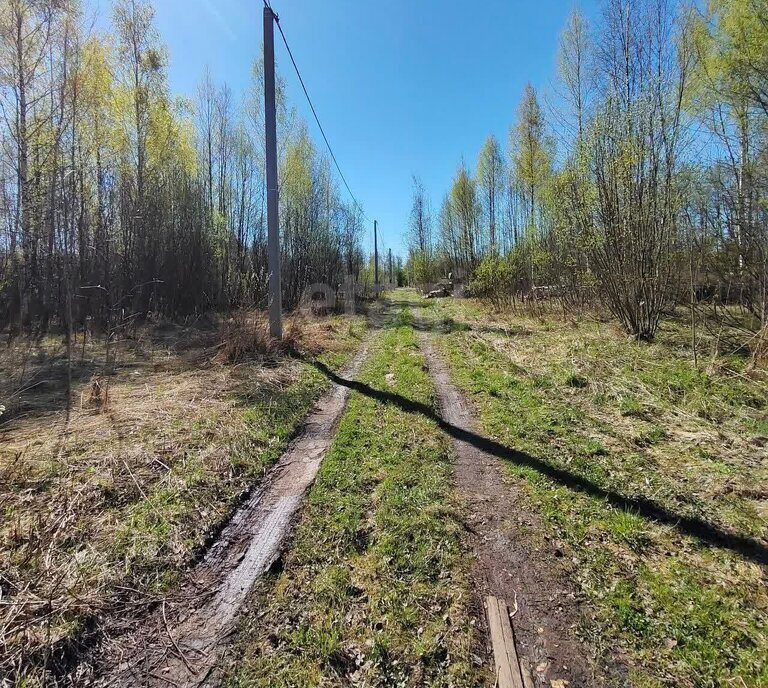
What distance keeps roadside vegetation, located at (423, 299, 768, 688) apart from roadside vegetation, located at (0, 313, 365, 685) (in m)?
2.58

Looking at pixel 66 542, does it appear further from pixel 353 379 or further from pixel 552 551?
pixel 353 379

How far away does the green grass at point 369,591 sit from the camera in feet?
6.05

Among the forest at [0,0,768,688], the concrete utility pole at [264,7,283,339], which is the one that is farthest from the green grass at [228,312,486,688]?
the concrete utility pole at [264,7,283,339]

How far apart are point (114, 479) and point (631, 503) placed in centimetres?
425

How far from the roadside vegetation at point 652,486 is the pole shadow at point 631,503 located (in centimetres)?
3

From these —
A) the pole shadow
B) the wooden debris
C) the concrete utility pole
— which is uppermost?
the concrete utility pole

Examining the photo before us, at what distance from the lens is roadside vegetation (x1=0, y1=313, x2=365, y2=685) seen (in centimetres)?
212

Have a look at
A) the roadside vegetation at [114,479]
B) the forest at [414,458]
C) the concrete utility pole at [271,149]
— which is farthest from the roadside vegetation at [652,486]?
the concrete utility pole at [271,149]

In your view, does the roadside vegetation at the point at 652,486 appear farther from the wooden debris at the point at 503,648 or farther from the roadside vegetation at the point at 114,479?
the roadside vegetation at the point at 114,479

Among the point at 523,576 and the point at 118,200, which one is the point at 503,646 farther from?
the point at 118,200

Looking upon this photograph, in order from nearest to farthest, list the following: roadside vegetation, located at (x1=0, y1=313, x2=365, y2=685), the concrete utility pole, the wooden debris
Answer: the wooden debris, roadside vegetation, located at (x1=0, y1=313, x2=365, y2=685), the concrete utility pole

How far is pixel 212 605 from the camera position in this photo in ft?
7.32

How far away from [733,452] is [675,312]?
31.9ft

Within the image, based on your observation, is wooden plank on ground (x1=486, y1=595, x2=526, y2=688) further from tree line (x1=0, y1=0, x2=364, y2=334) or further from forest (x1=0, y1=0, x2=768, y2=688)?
A: tree line (x1=0, y1=0, x2=364, y2=334)
